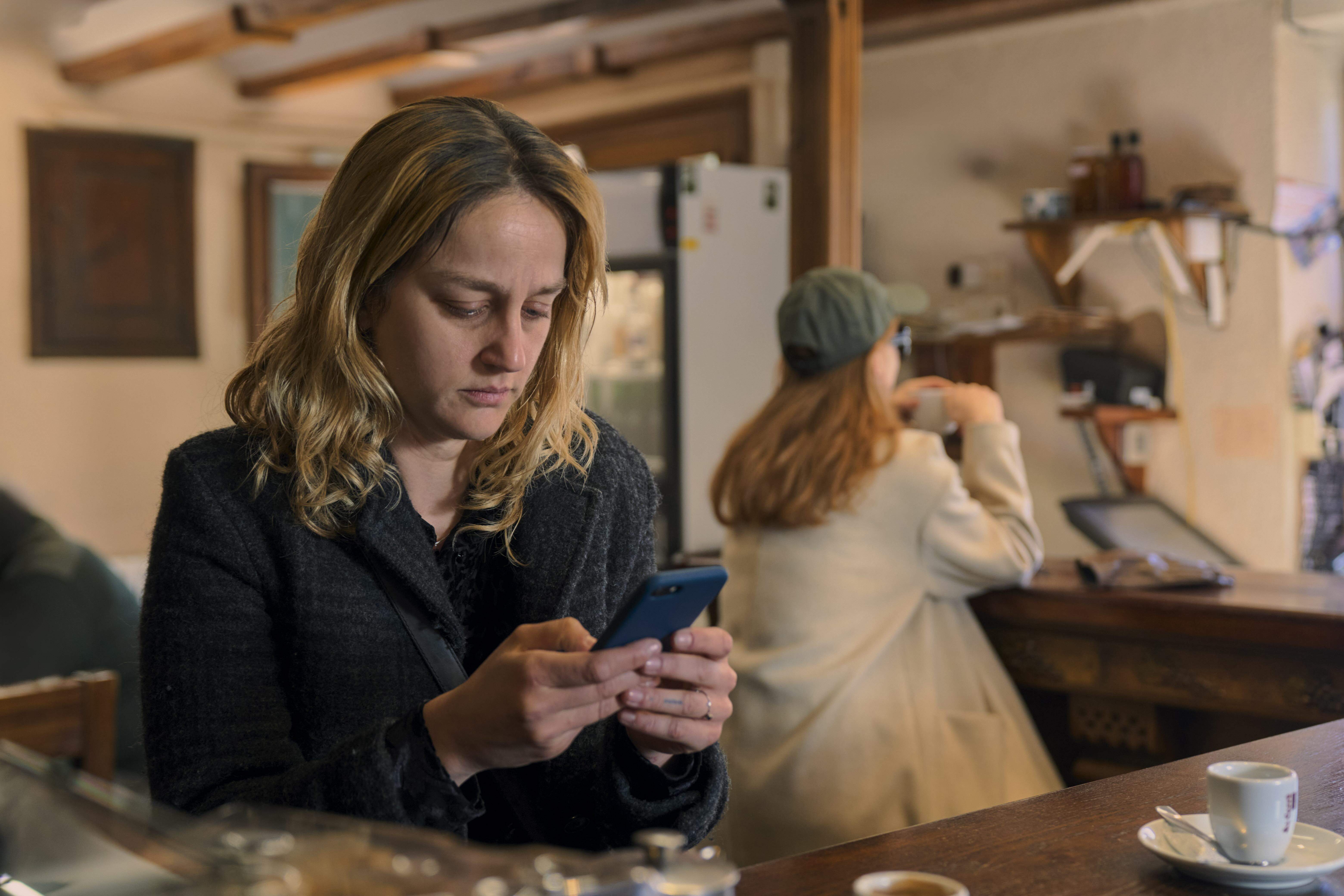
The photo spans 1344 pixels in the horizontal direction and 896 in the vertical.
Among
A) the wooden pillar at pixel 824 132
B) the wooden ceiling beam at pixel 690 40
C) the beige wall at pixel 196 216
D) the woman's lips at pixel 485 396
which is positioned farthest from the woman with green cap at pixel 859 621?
the beige wall at pixel 196 216

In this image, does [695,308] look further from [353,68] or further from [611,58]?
[353,68]

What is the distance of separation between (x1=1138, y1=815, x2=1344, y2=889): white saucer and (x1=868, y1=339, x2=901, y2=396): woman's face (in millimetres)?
1547

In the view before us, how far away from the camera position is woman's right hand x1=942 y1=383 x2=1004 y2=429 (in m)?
2.68

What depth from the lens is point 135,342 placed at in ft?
20.8

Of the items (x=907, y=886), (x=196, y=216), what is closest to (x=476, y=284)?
(x=907, y=886)

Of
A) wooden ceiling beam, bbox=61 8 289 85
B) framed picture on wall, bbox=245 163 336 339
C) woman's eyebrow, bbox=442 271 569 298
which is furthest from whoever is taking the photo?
framed picture on wall, bbox=245 163 336 339

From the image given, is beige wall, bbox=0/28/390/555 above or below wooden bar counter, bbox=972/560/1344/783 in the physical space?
above

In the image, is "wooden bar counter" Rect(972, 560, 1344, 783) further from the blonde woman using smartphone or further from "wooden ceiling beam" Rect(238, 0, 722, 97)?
"wooden ceiling beam" Rect(238, 0, 722, 97)

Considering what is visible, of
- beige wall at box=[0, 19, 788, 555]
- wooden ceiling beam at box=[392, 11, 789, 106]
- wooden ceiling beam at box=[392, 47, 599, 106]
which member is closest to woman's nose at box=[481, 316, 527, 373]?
wooden ceiling beam at box=[392, 11, 789, 106]

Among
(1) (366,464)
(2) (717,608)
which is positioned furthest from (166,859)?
(2) (717,608)

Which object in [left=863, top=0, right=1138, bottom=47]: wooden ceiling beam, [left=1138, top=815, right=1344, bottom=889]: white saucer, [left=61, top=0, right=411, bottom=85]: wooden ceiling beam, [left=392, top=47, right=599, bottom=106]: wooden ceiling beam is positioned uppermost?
[left=392, top=47, right=599, bottom=106]: wooden ceiling beam

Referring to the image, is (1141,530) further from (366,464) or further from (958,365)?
A: (366,464)

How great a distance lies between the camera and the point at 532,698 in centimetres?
102

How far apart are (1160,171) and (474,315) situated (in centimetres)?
383
